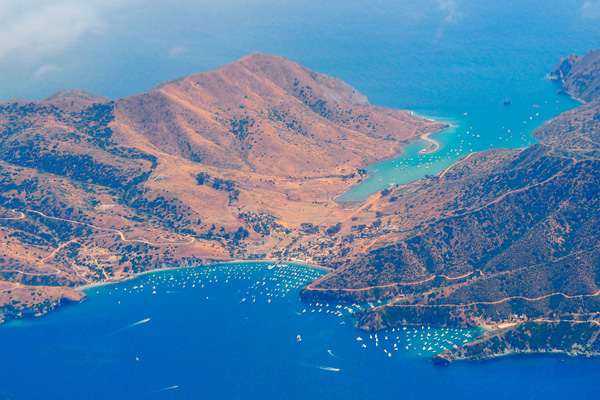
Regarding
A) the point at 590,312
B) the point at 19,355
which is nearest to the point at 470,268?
the point at 590,312

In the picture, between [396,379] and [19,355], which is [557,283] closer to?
[396,379]

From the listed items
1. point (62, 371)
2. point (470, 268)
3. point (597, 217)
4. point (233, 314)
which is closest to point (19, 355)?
point (62, 371)

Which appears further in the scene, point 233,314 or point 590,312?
point 233,314

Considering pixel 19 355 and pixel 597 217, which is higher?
pixel 597 217

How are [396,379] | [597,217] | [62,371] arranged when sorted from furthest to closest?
1. [597,217]
2. [62,371]
3. [396,379]

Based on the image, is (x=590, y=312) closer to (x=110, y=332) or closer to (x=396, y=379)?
(x=396, y=379)

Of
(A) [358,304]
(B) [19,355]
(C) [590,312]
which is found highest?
(C) [590,312]

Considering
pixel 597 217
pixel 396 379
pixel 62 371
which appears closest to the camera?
pixel 396 379
